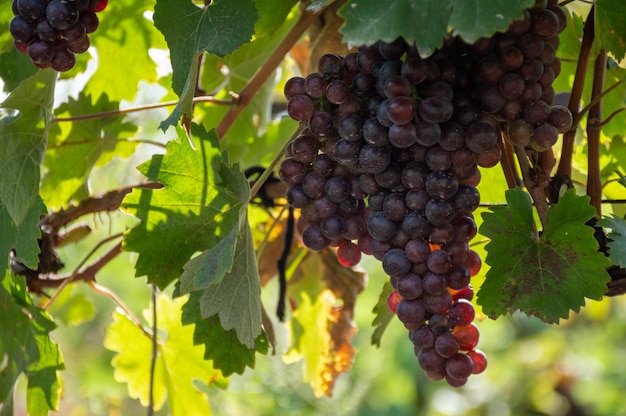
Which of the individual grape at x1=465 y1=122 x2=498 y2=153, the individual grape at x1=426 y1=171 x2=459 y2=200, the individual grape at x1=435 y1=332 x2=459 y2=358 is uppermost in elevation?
the individual grape at x1=465 y1=122 x2=498 y2=153

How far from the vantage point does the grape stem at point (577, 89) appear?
64 cm

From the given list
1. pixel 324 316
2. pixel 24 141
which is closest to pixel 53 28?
pixel 24 141

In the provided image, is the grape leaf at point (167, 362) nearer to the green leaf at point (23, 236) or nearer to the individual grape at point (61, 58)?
the green leaf at point (23, 236)

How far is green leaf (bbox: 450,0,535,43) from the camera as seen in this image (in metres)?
0.47

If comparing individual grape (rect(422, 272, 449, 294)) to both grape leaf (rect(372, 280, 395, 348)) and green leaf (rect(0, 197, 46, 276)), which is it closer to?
grape leaf (rect(372, 280, 395, 348))

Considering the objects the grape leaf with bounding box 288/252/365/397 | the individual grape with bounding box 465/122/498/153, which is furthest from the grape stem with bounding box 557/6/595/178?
the grape leaf with bounding box 288/252/365/397

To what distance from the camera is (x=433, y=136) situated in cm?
52

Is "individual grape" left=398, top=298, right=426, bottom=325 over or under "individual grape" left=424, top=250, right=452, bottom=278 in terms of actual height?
under

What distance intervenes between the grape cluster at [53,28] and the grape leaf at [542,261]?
360 mm

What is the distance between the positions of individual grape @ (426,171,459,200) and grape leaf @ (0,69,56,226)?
380 mm

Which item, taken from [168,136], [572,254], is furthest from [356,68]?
[168,136]

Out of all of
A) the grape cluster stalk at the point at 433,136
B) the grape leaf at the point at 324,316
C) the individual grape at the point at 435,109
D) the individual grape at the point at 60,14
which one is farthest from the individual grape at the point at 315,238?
the grape leaf at the point at 324,316

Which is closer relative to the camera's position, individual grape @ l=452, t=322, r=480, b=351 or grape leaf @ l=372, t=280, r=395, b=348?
individual grape @ l=452, t=322, r=480, b=351

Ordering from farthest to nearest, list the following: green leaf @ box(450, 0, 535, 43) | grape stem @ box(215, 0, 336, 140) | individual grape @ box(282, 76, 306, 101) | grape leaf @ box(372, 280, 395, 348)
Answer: grape stem @ box(215, 0, 336, 140)
grape leaf @ box(372, 280, 395, 348)
individual grape @ box(282, 76, 306, 101)
green leaf @ box(450, 0, 535, 43)
